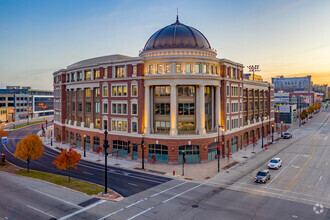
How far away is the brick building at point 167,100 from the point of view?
150 ft

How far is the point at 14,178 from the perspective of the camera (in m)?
35.4

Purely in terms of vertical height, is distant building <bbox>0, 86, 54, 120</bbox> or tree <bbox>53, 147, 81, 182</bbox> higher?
distant building <bbox>0, 86, 54, 120</bbox>

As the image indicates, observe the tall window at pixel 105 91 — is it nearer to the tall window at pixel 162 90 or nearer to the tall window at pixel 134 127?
the tall window at pixel 134 127

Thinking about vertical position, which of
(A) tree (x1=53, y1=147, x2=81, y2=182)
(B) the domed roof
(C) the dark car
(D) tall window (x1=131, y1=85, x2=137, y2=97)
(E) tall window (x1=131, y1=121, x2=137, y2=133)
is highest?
(B) the domed roof

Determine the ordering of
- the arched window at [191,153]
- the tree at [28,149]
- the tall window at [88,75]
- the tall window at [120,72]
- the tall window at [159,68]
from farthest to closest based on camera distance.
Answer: the tall window at [88,75] < the tall window at [120,72] < the tall window at [159,68] < the arched window at [191,153] < the tree at [28,149]

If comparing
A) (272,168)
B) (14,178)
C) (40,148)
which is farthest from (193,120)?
(14,178)

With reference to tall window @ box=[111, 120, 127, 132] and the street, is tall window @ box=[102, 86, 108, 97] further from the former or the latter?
the street

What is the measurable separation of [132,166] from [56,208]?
19.6 metres

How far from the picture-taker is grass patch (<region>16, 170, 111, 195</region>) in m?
30.4

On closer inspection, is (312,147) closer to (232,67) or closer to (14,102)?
(232,67)

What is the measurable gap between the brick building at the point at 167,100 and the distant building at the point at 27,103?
316 feet

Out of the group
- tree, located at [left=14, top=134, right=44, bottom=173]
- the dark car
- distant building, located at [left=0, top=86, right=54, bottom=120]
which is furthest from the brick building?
distant building, located at [left=0, top=86, right=54, bottom=120]

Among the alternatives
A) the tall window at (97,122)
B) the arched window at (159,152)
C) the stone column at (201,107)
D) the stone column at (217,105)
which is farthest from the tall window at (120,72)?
the stone column at (217,105)

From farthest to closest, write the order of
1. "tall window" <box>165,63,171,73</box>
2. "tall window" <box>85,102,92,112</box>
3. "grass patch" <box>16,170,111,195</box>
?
1. "tall window" <box>85,102,92,112</box>
2. "tall window" <box>165,63,171,73</box>
3. "grass patch" <box>16,170,111,195</box>
